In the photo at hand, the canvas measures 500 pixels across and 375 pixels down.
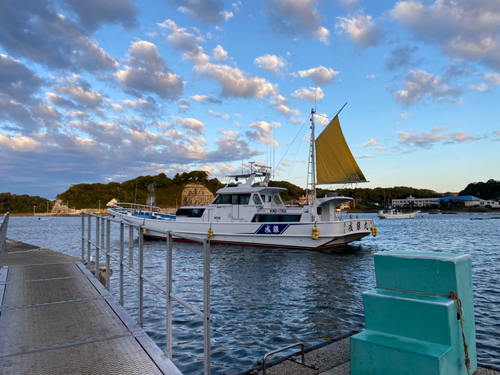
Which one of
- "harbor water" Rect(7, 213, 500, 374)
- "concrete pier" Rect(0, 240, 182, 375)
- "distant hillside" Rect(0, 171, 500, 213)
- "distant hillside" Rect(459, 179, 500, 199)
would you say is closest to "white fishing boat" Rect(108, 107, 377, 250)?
"harbor water" Rect(7, 213, 500, 374)

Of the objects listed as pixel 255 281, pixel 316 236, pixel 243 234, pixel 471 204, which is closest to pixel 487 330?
pixel 255 281

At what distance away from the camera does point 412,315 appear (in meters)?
2.98

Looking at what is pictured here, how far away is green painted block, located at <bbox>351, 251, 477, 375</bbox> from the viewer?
2801mm

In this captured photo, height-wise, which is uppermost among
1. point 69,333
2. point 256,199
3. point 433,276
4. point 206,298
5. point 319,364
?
point 256,199

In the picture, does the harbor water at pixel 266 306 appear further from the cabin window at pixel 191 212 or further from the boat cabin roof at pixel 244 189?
the cabin window at pixel 191 212

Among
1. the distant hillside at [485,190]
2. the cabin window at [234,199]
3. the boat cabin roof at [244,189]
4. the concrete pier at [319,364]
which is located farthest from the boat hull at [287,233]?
the distant hillside at [485,190]

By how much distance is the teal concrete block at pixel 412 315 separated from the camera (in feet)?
9.23

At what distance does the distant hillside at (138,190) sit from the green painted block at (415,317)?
397 feet

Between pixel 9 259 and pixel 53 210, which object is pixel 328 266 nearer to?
pixel 9 259

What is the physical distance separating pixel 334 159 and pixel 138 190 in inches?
4768

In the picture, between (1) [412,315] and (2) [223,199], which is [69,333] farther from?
(2) [223,199]

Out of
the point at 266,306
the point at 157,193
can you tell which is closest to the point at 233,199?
the point at 266,306

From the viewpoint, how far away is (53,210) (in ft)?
486

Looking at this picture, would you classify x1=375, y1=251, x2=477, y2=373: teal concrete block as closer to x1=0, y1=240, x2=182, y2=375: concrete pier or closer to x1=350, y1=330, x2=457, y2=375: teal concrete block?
x1=350, y1=330, x2=457, y2=375: teal concrete block
